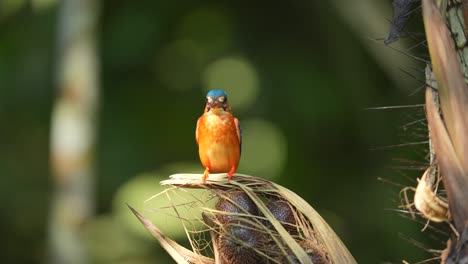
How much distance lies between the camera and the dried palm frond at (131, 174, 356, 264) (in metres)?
2.60

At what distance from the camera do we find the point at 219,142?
11.9 ft

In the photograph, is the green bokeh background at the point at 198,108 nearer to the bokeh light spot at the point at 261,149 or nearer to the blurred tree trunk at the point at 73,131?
the bokeh light spot at the point at 261,149

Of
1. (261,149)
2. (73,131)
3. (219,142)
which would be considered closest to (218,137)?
(219,142)

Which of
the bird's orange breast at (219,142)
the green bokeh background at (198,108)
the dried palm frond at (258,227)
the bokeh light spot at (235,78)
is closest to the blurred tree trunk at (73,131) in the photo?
the green bokeh background at (198,108)

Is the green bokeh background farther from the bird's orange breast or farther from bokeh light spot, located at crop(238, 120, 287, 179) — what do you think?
the bird's orange breast

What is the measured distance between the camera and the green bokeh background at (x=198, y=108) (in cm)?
1019

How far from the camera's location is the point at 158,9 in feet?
38.0

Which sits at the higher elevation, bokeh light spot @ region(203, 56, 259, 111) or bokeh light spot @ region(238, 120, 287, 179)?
bokeh light spot @ region(203, 56, 259, 111)

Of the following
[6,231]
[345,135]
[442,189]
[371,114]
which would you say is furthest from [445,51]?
[6,231]

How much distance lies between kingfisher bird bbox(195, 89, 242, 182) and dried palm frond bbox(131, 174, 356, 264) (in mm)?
615

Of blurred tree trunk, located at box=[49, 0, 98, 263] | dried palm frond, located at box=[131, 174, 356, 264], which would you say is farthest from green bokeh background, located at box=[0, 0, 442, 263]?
dried palm frond, located at box=[131, 174, 356, 264]

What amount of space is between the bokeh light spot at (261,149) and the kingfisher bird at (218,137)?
247 inches

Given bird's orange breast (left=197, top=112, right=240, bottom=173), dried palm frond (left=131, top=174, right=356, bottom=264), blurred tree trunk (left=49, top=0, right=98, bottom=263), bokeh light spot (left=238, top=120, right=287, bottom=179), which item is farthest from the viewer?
bokeh light spot (left=238, top=120, right=287, bottom=179)

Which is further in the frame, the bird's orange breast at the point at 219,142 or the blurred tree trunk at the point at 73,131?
the blurred tree trunk at the point at 73,131
